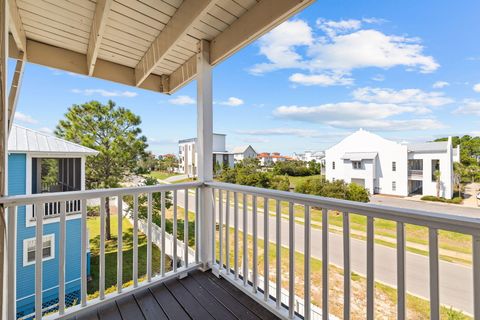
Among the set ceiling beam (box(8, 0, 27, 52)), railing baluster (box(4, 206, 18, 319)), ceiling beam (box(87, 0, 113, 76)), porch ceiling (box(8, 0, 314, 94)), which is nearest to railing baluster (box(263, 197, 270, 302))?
porch ceiling (box(8, 0, 314, 94))

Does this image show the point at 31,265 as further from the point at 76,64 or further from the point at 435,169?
the point at 435,169

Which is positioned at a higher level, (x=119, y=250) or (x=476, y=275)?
(x=476, y=275)

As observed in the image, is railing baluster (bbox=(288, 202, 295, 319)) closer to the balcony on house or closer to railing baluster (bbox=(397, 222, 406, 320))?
the balcony on house

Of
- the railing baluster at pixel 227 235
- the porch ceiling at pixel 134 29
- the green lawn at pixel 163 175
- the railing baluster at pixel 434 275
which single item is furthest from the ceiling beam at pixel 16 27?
the railing baluster at pixel 434 275

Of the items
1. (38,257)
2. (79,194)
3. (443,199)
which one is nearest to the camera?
(443,199)

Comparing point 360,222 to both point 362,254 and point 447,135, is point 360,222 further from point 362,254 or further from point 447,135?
point 447,135

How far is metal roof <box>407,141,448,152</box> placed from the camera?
1.07 meters

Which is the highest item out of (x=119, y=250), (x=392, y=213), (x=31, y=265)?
(x=392, y=213)

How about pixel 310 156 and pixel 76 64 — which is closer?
pixel 310 156

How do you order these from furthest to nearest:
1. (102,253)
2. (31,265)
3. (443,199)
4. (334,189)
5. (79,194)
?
(31,265) < (102,253) < (79,194) < (334,189) < (443,199)

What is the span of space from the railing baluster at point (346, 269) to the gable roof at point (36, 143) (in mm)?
2425

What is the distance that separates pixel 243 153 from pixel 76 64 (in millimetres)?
2263

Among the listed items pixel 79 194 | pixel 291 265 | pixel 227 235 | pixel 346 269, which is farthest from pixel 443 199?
pixel 79 194

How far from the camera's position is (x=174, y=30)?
2008mm
